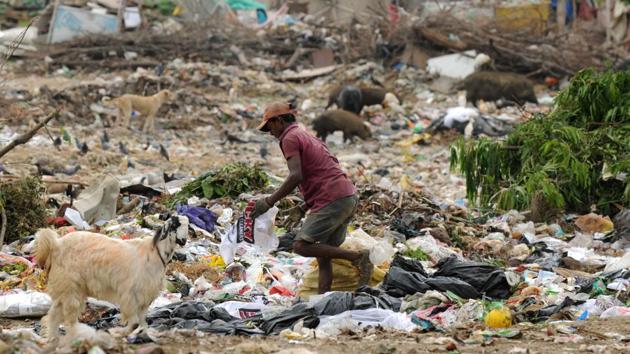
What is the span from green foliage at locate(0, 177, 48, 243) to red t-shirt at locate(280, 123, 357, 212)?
3149 mm

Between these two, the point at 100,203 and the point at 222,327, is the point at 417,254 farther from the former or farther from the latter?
the point at 100,203

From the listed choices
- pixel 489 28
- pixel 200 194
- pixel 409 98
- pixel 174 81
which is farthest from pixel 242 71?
pixel 200 194

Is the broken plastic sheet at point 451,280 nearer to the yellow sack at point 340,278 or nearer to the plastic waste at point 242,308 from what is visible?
the yellow sack at point 340,278

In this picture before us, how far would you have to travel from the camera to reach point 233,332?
581cm

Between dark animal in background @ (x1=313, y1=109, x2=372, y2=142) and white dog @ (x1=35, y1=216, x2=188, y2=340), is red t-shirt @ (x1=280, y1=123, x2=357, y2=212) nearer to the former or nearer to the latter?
white dog @ (x1=35, y1=216, x2=188, y2=340)

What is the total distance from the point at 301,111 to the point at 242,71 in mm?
2635

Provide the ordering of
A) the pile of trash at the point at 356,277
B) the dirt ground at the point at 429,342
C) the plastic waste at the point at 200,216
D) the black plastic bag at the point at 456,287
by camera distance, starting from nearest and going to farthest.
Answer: the dirt ground at the point at 429,342
the pile of trash at the point at 356,277
the black plastic bag at the point at 456,287
the plastic waste at the point at 200,216

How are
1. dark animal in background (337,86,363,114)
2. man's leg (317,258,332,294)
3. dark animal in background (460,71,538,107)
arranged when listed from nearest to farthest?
man's leg (317,258,332,294) → dark animal in background (337,86,363,114) → dark animal in background (460,71,538,107)

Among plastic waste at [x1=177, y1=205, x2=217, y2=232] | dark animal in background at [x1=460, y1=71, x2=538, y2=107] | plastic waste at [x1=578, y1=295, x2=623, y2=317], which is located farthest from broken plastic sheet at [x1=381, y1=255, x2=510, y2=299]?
dark animal in background at [x1=460, y1=71, x2=538, y2=107]

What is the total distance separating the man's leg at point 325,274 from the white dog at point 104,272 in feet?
4.79

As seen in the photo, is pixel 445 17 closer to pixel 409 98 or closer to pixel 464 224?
pixel 409 98

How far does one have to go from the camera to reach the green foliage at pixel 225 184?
33.3 feet

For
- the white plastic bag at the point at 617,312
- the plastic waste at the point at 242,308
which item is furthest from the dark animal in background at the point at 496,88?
the plastic waste at the point at 242,308

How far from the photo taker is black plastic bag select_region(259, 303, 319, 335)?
5958mm
